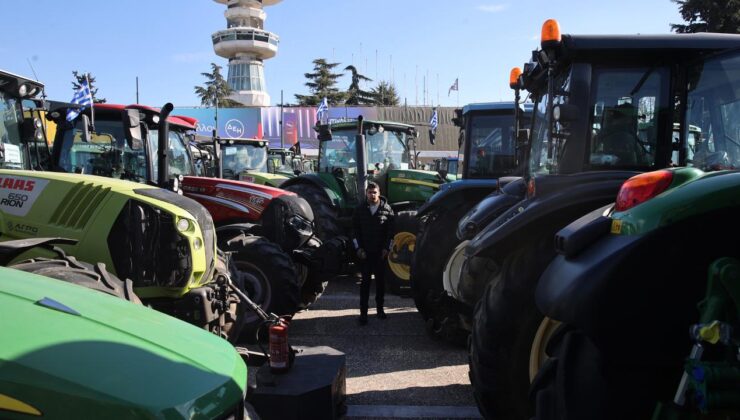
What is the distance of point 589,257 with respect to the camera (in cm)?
193

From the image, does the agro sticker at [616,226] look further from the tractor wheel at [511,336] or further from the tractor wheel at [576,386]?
the tractor wheel at [511,336]

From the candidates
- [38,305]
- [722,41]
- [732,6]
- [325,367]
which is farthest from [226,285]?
[732,6]

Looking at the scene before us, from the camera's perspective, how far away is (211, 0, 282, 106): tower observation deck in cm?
6366

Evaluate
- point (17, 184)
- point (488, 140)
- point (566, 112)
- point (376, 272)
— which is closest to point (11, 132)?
point (17, 184)

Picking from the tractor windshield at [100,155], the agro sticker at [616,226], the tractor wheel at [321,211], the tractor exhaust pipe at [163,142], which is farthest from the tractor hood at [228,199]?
the agro sticker at [616,226]

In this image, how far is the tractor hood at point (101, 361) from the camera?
1580 mm

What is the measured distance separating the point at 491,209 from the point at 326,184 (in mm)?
5374

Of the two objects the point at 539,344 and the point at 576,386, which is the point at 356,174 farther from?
the point at 576,386

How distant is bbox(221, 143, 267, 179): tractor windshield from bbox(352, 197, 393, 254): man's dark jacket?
24.2 feet

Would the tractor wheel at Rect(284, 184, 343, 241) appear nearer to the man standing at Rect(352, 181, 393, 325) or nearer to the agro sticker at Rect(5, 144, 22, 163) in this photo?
the man standing at Rect(352, 181, 393, 325)

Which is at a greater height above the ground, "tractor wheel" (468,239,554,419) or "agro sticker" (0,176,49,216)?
"agro sticker" (0,176,49,216)

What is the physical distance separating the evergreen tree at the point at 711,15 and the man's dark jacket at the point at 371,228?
45.2 ft

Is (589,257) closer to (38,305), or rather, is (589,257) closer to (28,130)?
(38,305)

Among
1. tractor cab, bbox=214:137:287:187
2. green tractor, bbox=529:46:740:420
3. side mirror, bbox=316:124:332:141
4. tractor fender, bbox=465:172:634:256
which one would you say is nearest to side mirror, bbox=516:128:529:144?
tractor fender, bbox=465:172:634:256
